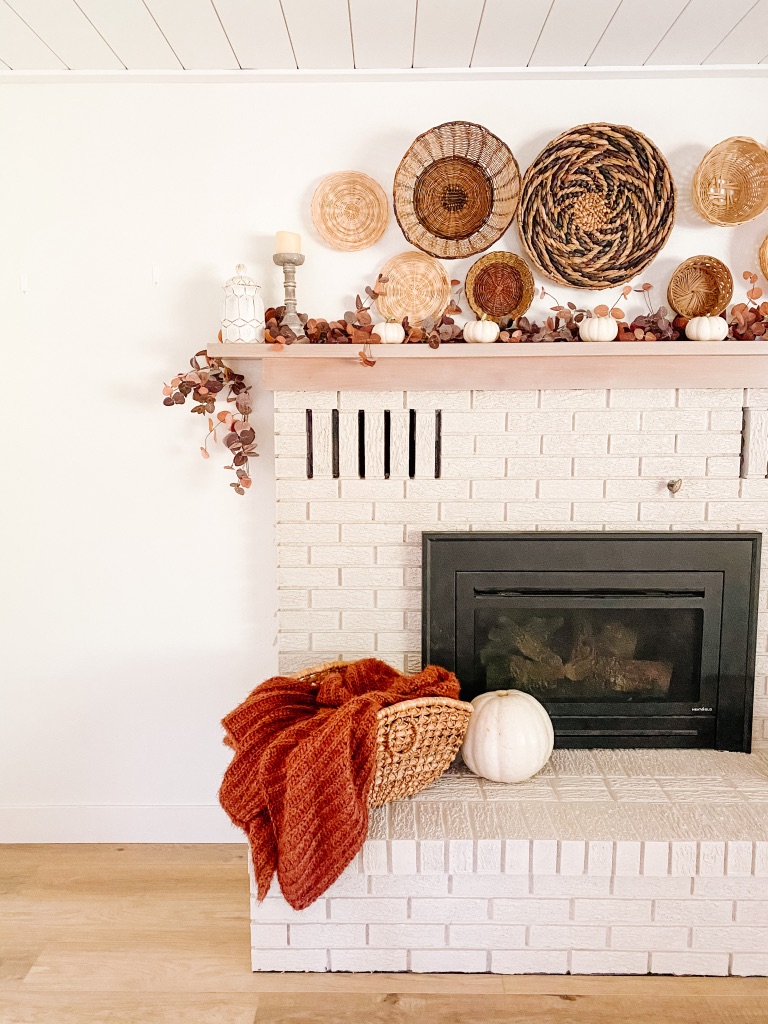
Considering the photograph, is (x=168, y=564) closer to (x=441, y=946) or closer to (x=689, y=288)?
(x=441, y=946)

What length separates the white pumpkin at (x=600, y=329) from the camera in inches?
76.9

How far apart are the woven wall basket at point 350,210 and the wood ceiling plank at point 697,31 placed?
811 mm

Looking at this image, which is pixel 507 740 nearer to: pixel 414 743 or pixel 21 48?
pixel 414 743

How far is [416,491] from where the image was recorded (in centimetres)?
209

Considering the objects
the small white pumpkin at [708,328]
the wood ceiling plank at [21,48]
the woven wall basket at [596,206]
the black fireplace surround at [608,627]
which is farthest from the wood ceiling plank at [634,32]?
the wood ceiling plank at [21,48]

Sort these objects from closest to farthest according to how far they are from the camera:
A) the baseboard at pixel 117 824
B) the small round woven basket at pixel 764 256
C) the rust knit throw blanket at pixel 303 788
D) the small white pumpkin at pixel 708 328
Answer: the rust knit throw blanket at pixel 303 788 → the small white pumpkin at pixel 708 328 → the small round woven basket at pixel 764 256 → the baseboard at pixel 117 824

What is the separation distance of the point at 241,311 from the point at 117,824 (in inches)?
63.1

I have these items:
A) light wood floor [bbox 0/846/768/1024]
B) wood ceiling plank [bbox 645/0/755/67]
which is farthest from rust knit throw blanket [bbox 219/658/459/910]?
wood ceiling plank [bbox 645/0/755/67]

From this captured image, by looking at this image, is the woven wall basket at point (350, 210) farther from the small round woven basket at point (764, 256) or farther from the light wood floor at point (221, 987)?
the light wood floor at point (221, 987)

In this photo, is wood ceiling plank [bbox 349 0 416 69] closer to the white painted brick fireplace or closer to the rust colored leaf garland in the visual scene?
the white painted brick fireplace

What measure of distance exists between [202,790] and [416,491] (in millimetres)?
1155

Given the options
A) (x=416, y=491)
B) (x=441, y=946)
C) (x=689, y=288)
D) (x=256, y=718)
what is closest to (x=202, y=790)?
(x=256, y=718)

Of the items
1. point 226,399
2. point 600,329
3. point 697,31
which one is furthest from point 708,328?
point 226,399

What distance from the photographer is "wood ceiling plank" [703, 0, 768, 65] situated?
1.77 m
